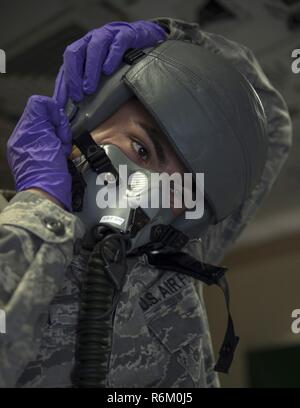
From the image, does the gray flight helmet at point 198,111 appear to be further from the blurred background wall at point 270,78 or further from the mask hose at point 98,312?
the blurred background wall at point 270,78

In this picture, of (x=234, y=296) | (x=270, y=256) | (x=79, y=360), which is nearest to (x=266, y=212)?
(x=270, y=256)

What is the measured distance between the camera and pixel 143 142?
3.67 ft

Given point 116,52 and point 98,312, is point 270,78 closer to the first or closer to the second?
point 116,52

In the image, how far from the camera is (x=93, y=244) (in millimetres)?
967

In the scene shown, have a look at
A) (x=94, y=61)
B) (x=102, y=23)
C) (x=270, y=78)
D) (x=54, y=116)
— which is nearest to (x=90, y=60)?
(x=94, y=61)

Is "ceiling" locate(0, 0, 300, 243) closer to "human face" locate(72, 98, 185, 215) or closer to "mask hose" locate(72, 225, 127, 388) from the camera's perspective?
"human face" locate(72, 98, 185, 215)

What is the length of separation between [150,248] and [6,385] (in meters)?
0.46

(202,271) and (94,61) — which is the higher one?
(94,61)

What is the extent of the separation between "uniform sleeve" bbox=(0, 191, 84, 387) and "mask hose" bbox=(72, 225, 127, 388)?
0.05 metres

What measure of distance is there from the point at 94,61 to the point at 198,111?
10.0 inches

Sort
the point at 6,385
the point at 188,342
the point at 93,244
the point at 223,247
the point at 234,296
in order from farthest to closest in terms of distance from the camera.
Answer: the point at 234,296 < the point at 223,247 < the point at 188,342 < the point at 93,244 < the point at 6,385

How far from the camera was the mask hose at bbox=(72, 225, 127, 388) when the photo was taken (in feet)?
2.76

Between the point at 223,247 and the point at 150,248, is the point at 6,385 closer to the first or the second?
the point at 150,248

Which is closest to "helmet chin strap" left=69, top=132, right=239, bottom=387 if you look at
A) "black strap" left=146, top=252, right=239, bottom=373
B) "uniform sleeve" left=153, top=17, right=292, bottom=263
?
"black strap" left=146, top=252, right=239, bottom=373
